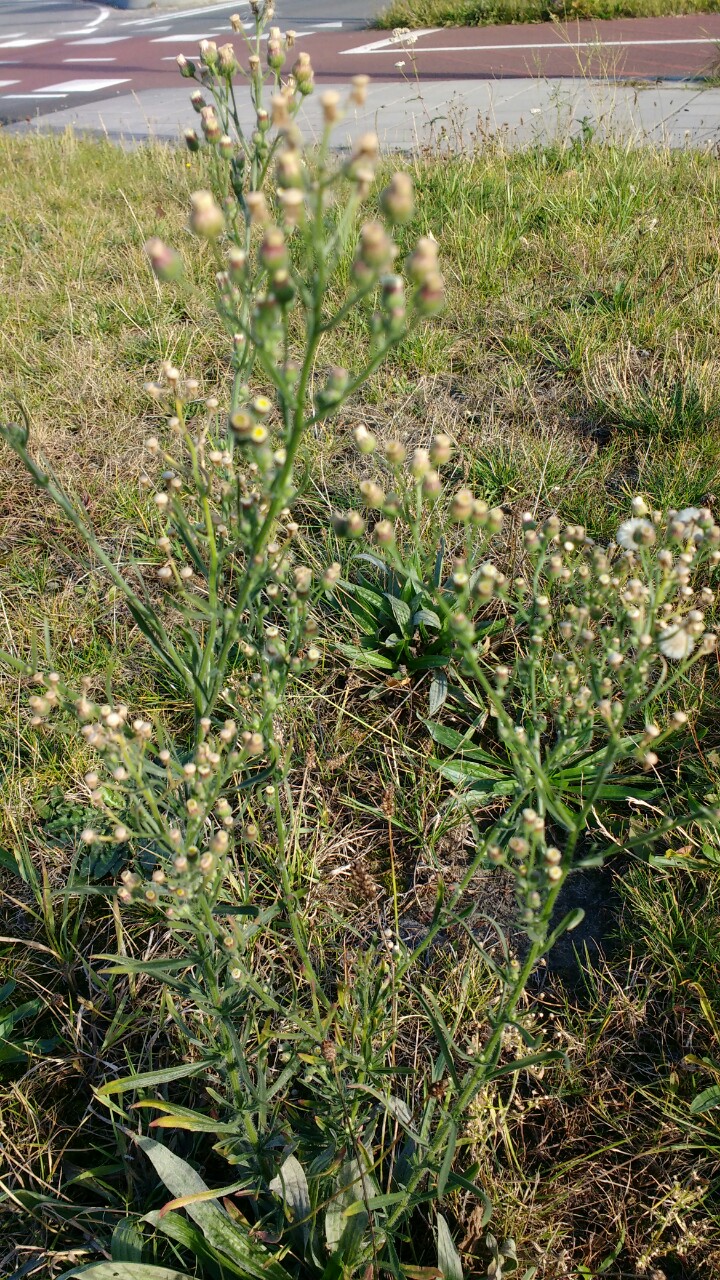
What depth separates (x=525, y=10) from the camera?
42.1ft

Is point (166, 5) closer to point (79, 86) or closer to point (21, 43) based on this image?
point (21, 43)

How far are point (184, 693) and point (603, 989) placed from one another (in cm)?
133

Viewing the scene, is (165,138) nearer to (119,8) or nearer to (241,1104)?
(241,1104)

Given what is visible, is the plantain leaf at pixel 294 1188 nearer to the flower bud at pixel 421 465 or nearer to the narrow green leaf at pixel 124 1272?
the narrow green leaf at pixel 124 1272

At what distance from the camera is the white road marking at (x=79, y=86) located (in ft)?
40.7

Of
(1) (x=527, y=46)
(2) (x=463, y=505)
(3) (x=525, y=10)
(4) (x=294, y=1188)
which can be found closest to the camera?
(2) (x=463, y=505)

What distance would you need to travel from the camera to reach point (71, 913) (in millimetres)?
2047

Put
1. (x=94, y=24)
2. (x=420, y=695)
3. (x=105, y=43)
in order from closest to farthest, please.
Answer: (x=420, y=695), (x=105, y=43), (x=94, y=24)

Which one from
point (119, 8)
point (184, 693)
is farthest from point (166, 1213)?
point (119, 8)

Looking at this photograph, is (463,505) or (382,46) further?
(382,46)

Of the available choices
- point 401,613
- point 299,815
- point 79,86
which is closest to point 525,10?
point 79,86

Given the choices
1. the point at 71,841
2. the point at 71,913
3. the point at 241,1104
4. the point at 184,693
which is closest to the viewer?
the point at 241,1104

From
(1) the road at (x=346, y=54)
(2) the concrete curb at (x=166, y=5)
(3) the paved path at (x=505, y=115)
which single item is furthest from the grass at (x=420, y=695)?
(2) the concrete curb at (x=166, y=5)

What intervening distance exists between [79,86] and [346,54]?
389 cm
